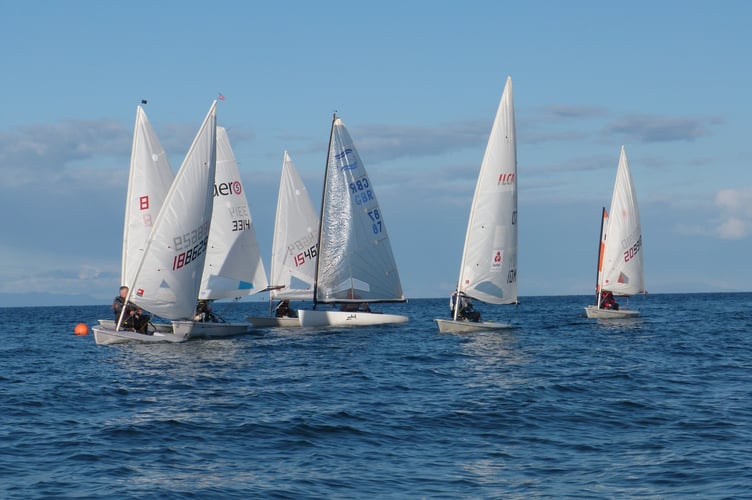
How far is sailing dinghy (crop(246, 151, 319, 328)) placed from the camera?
56188 millimetres

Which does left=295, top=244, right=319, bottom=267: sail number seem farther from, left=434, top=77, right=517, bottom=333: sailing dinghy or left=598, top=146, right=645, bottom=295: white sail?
left=598, top=146, right=645, bottom=295: white sail

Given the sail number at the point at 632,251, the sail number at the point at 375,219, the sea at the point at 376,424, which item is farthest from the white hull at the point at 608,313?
the sea at the point at 376,424

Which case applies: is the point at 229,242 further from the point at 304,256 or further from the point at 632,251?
the point at 632,251

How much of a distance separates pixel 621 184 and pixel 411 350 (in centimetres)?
2915

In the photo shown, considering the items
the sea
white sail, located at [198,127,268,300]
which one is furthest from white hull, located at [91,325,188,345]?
white sail, located at [198,127,268,300]

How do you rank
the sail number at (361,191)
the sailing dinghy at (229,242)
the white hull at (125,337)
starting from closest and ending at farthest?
the white hull at (125,337) < the sailing dinghy at (229,242) < the sail number at (361,191)

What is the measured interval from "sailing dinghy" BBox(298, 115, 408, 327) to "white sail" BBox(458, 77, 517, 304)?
785cm

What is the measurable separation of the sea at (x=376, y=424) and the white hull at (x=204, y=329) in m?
3.86

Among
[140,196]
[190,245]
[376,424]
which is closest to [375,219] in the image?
[140,196]

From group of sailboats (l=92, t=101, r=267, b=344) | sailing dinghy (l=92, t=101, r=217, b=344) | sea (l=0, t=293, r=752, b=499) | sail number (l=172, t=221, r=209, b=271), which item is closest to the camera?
sea (l=0, t=293, r=752, b=499)

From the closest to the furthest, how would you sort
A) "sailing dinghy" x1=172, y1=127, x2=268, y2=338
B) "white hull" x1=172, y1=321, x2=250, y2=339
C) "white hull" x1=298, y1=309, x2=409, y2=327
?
"white hull" x1=172, y1=321, x2=250, y2=339 < "white hull" x1=298, y1=309, x2=409, y2=327 < "sailing dinghy" x1=172, y1=127, x2=268, y2=338

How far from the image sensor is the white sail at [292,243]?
5622cm

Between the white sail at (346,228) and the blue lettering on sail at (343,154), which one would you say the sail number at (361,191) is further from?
the blue lettering on sail at (343,154)

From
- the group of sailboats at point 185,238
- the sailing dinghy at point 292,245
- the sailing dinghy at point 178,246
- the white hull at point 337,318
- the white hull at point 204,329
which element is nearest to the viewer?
the sailing dinghy at point 178,246
